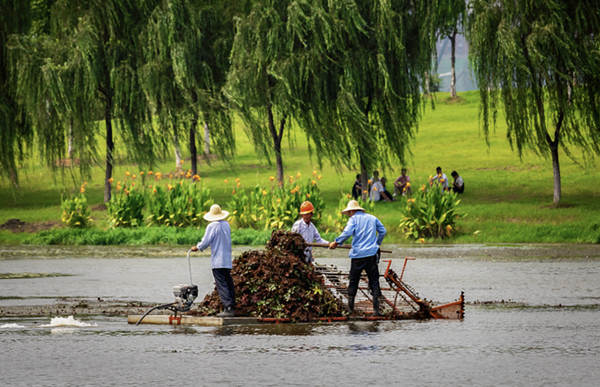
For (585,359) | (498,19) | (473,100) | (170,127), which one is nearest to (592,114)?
Answer: (498,19)

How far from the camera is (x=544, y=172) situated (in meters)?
49.9

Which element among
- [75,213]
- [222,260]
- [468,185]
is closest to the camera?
[222,260]

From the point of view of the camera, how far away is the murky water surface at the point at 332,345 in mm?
10016

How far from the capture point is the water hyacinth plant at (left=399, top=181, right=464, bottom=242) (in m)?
31.7

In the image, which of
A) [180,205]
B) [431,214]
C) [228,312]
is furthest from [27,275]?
[431,214]

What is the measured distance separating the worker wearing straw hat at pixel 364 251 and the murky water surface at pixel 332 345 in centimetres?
56

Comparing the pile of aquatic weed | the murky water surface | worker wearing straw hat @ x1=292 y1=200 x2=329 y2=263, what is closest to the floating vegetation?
the murky water surface

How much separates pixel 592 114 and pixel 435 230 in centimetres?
836

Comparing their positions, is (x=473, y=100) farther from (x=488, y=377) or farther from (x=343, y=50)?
(x=488, y=377)

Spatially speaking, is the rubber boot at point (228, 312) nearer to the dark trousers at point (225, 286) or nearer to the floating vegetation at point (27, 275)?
the dark trousers at point (225, 286)

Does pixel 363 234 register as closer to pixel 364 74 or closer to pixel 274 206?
pixel 274 206

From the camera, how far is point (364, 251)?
47.6 feet

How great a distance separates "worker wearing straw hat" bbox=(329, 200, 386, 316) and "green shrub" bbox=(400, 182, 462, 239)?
17124mm

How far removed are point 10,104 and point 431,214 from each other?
18.9 meters
